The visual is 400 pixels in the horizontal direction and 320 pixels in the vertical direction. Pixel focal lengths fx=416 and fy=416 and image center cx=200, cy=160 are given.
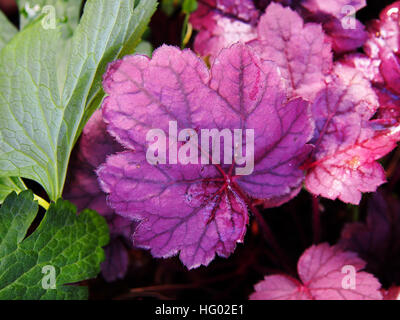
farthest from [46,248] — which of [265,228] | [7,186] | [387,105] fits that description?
[387,105]

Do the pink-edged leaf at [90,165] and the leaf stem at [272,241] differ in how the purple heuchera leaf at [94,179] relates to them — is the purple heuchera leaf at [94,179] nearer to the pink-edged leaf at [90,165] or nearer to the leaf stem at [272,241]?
the pink-edged leaf at [90,165]

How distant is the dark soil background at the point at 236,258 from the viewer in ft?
2.87

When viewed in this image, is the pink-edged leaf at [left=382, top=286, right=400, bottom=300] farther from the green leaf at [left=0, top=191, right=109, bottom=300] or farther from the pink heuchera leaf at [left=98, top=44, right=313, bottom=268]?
the green leaf at [left=0, top=191, right=109, bottom=300]

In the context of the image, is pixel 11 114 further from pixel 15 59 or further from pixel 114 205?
pixel 114 205

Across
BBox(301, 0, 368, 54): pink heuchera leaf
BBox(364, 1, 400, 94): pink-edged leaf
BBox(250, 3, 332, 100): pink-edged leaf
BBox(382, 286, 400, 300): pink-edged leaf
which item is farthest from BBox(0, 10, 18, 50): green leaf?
BBox(382, 286, 400, 300): pink-edged leaf

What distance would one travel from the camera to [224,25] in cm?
84

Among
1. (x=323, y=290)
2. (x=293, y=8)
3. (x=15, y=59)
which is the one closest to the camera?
(x=15, y=59)

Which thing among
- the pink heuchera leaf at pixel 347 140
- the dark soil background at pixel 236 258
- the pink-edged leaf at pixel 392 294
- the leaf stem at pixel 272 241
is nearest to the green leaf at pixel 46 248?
the dark soil background at pixel 236 258

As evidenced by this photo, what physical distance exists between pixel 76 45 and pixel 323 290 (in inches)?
22.1

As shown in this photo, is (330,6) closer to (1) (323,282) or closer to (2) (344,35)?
(2) (344,35)

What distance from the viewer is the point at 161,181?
0.64 m

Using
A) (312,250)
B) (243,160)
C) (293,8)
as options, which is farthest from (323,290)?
(293,8)

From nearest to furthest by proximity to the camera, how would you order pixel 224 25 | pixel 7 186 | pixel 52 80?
pixel 52 80, pixel 7 186, pixel 224 25

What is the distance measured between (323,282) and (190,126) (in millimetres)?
356
